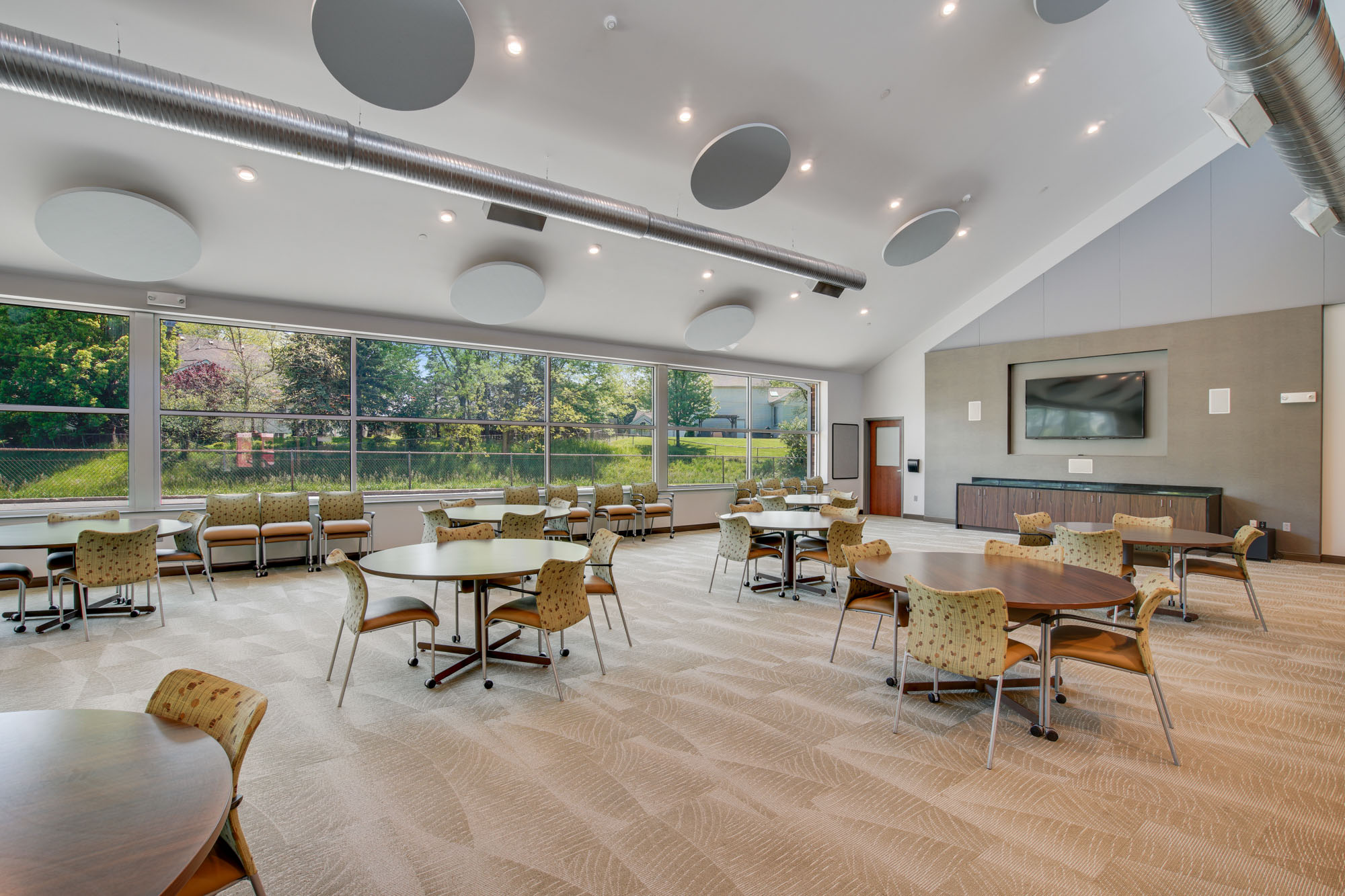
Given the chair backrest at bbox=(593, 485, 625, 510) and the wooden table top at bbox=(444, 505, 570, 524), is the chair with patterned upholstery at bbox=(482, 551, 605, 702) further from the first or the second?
the chair backrest at bbox=(593, 485, 625, 510)

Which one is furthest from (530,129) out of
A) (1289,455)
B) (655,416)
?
(1289,455)

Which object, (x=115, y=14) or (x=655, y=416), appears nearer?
(x=115, y=14)

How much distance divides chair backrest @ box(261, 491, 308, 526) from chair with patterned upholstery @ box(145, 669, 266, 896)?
6.46 m

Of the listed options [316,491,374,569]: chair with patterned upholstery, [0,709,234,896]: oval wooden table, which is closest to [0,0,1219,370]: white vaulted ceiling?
[316,491,374,569]: chair with patterned upholstery

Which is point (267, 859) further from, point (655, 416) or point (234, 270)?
point (655, 416)

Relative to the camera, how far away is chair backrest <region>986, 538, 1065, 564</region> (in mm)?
4012

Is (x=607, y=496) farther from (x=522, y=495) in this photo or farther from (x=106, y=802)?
(x=106, y=802)

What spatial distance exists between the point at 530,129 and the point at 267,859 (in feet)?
17.7

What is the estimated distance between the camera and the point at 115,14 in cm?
388

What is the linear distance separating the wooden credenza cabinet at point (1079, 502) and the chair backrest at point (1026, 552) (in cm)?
532

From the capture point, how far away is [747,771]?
9.21ft

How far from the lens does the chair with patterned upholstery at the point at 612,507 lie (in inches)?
371

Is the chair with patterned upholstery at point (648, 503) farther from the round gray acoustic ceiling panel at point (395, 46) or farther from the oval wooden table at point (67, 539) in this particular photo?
the round gray acoustic ceiling panel at point (395, 46)

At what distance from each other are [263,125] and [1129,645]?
6214 mm
